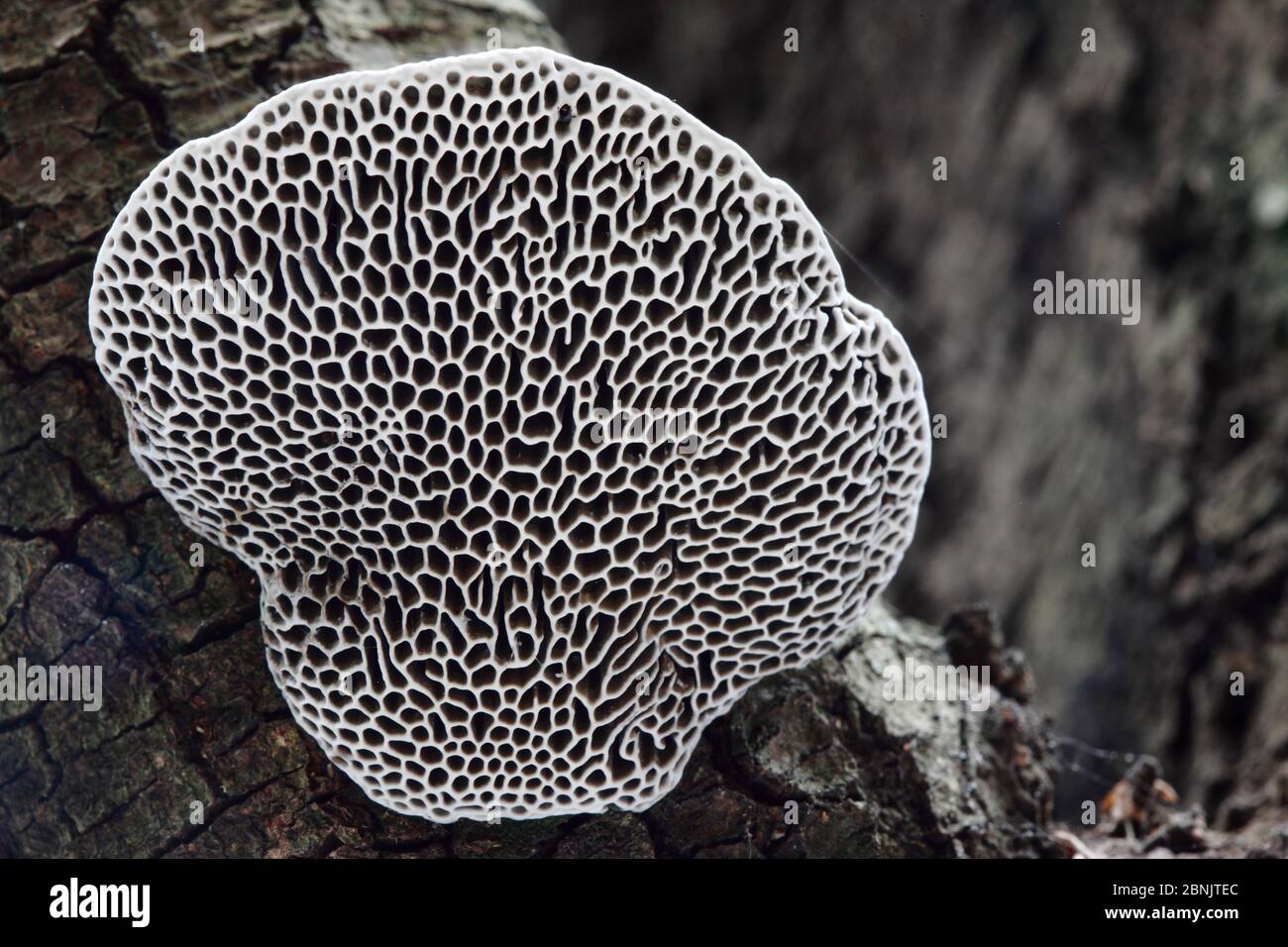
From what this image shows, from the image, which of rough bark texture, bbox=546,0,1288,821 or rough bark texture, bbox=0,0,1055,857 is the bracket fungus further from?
rough bark texture, bbox=546,0,1288,821

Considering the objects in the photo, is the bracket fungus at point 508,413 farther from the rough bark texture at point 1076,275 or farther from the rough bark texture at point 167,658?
the rough bark texture at point 1076,275

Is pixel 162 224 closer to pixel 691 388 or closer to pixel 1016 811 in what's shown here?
pixel 691 388

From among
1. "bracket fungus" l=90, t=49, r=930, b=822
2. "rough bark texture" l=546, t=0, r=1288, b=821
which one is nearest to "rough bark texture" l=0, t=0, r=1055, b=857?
"bracket fungus" l=90, t=49, r=930, b=822

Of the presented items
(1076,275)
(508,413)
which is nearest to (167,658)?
(508,413)

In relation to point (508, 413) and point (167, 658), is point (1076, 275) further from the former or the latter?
point (167, 658)
